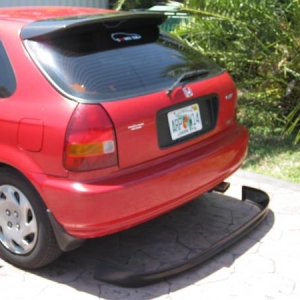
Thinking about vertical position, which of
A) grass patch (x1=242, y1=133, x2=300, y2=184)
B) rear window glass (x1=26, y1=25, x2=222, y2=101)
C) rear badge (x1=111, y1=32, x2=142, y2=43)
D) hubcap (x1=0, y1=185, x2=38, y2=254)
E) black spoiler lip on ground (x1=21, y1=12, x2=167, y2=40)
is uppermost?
black spoiler lip on ground (x1=21, y1=12, x2=167, y2=40)

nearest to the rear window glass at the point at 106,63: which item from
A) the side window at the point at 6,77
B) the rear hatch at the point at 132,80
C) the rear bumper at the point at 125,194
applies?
the rear hatch at the point at 132,80

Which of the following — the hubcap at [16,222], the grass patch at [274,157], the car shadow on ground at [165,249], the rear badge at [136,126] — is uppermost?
the rear badge at [136,126]

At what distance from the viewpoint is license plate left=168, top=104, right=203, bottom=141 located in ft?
12.1

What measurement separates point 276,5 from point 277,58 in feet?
2.18

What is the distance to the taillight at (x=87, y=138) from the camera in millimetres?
3271

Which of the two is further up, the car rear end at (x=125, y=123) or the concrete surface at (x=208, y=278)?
the car rear end at (x=125, y=123)

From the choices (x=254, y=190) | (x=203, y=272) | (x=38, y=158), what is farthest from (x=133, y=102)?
(x=254, y=190)

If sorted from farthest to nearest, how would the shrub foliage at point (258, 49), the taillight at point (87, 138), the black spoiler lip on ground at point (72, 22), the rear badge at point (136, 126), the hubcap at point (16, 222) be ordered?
1. the shrub foliage at point (258, 49)
2. the hubcap at point (16, 222)
3. the black spoiler lip on ground at point (72, 22)
4. the rear badge at point (136, 126)
5. the taillight at point (87, 138)

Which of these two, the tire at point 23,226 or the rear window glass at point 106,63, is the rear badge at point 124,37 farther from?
the tire at point 23,226

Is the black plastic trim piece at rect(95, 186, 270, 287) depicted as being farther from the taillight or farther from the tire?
the taillight

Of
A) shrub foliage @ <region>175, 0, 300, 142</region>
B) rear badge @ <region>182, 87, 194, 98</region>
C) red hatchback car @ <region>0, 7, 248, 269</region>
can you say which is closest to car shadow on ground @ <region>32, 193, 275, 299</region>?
red hatchback car @ <region>0, 7, 248, 269</region>

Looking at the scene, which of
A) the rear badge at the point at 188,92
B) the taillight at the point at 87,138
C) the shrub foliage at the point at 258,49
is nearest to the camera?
the taillight at the point at 87,138

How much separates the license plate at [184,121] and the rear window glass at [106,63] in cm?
20

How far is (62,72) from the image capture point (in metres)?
3.44
